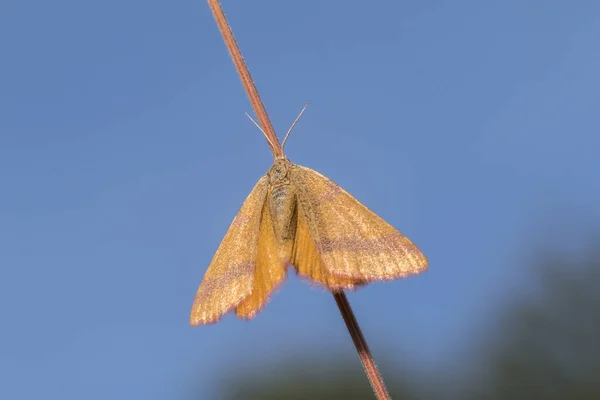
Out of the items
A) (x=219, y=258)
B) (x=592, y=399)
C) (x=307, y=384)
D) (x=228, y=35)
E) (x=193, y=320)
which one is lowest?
(x=592, y=399)

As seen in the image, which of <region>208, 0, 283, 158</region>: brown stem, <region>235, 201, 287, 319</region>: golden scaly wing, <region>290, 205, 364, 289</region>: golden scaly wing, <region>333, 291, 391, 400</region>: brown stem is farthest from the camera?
<region>235, 201, 287, 319</region>: golden scaly wing

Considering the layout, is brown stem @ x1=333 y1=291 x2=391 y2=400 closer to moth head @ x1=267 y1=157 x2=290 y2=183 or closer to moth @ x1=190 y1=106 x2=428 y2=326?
moth @ x1=190 y1=106 x2=428 y2=326

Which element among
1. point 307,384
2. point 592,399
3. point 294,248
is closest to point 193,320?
point 294,248

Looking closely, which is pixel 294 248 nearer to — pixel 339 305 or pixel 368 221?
pixel 368 221

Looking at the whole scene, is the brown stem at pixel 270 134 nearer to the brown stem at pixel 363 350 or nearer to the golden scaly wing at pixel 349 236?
the brown stem at pixel 363 350

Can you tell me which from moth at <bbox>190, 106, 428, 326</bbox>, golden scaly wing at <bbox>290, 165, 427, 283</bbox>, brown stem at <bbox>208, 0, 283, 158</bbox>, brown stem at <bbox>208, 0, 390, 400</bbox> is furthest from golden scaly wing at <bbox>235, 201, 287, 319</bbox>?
brown stem at <bbox>208, 0, 283, 158</bbox>

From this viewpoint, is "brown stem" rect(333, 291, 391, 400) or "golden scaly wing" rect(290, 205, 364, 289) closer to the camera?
"brown stem" rect(333, 291, 391, 400)
